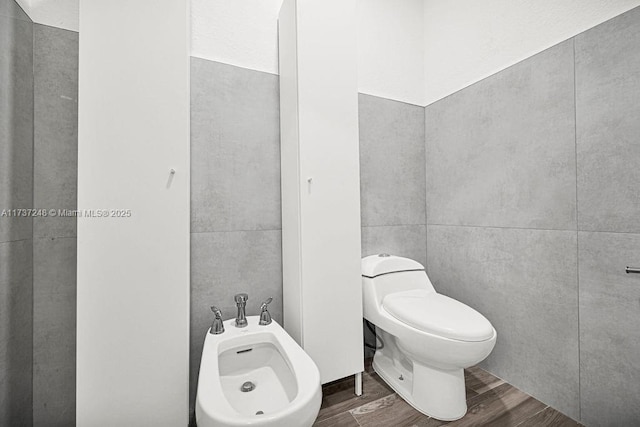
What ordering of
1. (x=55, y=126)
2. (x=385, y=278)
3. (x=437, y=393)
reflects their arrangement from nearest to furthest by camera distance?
(x=55, y=126) → (x=437, y=393) → (x=385, y=278)

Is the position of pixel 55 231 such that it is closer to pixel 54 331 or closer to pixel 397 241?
pixel 54 331

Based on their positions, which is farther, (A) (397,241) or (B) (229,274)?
(A) (397,241)

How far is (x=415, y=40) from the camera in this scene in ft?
6.10

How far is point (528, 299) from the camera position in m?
1.32

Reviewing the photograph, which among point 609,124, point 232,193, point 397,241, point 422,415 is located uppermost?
point 609,124

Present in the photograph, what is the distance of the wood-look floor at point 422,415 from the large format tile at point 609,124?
0.82 metres

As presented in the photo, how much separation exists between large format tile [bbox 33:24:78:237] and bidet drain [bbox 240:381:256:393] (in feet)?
2.66

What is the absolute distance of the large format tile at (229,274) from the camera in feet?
4.11

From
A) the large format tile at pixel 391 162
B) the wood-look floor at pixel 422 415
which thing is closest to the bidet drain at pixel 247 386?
the wood-look floor at pixel 422 415

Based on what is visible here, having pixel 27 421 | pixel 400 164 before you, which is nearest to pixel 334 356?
pixel 27 421

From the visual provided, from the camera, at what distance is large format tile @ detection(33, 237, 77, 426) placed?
0.89 meters

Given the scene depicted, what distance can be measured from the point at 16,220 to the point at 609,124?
1.98m

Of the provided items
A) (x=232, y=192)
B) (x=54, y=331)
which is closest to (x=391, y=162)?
(x=232, y=192)

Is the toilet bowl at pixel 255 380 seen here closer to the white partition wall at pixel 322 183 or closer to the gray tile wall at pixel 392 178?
the white partition wall at pixel 322 183
